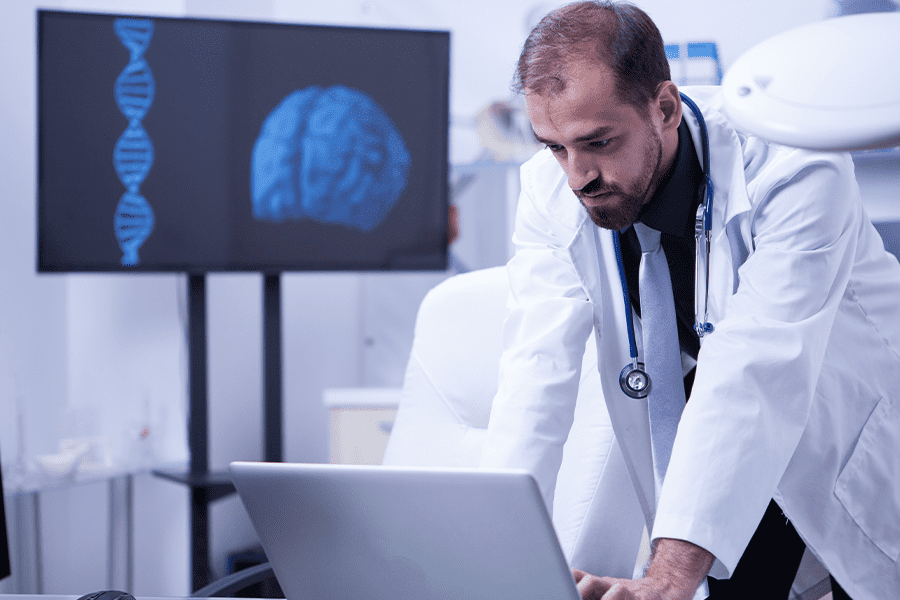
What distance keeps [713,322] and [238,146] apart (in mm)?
1381

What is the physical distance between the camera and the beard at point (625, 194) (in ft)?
3.51

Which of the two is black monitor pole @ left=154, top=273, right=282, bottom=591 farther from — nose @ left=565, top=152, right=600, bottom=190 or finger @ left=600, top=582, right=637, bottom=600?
finger @ left=600, top=582, right=637, bottom=600

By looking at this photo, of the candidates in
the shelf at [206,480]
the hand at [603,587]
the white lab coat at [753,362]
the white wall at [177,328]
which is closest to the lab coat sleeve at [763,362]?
the white lab coat at [753,362]

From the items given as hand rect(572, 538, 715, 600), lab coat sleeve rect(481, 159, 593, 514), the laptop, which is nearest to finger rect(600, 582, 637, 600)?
hand rect(572, 538, 715, 600)

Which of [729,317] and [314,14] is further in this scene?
[314,14]

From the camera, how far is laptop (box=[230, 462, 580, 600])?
0.61 metres

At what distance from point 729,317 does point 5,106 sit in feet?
6.39

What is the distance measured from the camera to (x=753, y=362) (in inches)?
37.5

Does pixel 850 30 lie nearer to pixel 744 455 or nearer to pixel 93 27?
pixel 744 455

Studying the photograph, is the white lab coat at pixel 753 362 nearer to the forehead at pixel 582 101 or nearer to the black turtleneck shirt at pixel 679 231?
the black turtleneck shirt at pixel 679 231

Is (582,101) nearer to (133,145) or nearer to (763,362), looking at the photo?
(763,362)

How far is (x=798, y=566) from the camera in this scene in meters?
1.34

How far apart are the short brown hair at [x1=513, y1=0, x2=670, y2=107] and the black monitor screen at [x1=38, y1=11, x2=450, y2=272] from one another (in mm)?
1111

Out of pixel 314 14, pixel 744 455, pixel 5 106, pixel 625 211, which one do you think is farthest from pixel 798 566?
pixel 314 14
